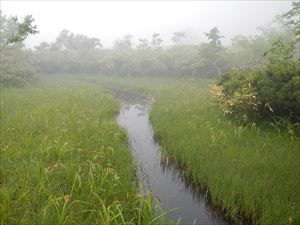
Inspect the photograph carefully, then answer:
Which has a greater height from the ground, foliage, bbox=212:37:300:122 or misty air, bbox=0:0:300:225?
foliage, bbox=212:37:300:122

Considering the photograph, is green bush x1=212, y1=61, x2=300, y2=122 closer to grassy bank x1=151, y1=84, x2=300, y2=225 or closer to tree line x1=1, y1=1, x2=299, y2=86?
grassy bank x1=151, y1=84, x2=300, y2=225

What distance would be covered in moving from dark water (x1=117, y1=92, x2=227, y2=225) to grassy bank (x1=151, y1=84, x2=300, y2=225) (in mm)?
313

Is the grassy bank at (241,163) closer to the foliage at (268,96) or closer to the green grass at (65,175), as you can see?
the foliage at (268,96)

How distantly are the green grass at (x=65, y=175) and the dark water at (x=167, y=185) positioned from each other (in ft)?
1.83

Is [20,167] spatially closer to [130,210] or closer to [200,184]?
[130,210]

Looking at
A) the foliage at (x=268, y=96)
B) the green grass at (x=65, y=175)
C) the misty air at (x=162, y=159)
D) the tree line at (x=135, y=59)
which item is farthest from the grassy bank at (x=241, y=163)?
the tree line at (x=135, y=59)

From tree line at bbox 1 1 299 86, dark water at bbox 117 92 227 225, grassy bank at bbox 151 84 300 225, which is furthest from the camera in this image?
tree line at bbox 1 1 299 86

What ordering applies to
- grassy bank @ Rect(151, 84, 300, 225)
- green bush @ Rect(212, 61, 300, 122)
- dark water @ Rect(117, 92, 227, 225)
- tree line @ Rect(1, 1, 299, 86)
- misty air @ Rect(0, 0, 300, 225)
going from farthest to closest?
tree line @ Rect(1, 1, 299, 86)
green bush @ Rect(212, 61, 300, 122)
dark water @ Rect(117, 92, 227, 225)
grassy bank @ Rect(151, 84, 300, 225)
misty air @ Rect(0, 0, 300, 225)

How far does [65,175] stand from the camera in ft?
21.8

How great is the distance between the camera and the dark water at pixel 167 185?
649 centimetres

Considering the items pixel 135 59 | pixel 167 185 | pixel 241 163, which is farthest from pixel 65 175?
pixel 135 59

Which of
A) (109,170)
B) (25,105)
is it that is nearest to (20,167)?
(109,170)

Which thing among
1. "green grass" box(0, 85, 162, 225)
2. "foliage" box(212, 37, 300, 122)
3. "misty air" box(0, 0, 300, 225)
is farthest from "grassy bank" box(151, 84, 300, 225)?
"green grass" box(0, 85, 162, 225)

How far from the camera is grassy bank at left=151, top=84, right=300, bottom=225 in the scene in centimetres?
606
